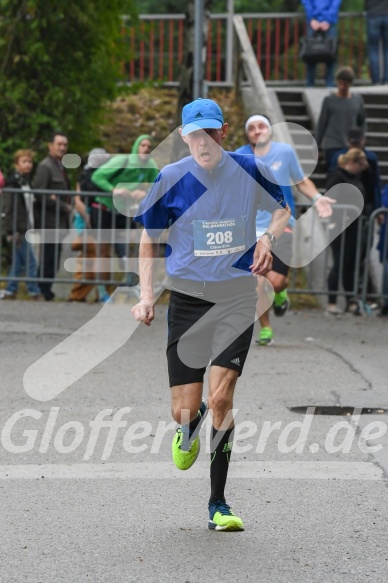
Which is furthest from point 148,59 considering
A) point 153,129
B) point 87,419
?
point 87,419

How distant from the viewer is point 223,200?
255 inches

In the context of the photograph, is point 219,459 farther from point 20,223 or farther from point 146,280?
point 20,223

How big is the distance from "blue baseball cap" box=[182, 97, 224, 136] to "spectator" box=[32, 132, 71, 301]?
29.2ft

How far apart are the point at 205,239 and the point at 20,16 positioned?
12.3m

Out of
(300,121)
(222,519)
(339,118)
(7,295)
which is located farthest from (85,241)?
(222,519)

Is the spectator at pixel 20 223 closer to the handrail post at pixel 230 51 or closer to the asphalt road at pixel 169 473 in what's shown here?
the asphalt road at pixel 169 473

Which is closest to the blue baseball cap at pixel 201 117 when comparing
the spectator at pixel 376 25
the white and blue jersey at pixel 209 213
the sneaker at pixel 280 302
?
the white and blue jersey at pixel 209 213

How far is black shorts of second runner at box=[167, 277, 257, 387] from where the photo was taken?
650 cm

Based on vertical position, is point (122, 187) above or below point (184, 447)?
below

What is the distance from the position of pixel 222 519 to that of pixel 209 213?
1.39m

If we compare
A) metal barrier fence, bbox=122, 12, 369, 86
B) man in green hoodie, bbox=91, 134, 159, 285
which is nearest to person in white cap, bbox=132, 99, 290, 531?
man in green hoodie, bbox=91, 134, 159, 285

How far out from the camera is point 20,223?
1527cm

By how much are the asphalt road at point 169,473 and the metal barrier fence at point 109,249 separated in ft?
8.71

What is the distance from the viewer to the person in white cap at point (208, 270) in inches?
253
